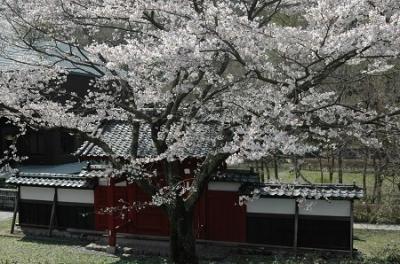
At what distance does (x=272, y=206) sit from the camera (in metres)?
13.3

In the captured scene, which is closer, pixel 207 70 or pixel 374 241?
pixel 207 70

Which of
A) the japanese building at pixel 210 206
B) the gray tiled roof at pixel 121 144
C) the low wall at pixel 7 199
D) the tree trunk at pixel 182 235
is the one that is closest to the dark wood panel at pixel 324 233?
the japanese building at pixel 210 206

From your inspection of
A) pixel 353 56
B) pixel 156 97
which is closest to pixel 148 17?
pixel 156 97

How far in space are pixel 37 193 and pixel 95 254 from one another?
12.0 feet

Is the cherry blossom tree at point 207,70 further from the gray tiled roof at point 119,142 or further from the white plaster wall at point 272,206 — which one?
the white plaster wall at point 272,206

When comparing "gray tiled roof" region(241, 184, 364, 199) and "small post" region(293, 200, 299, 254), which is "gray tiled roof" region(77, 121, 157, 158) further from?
"small post" region(293, 200, 299, 254)

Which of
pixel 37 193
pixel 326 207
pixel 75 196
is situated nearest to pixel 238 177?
pixel 326 207

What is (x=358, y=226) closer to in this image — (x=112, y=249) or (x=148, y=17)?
(x=112, y=249)

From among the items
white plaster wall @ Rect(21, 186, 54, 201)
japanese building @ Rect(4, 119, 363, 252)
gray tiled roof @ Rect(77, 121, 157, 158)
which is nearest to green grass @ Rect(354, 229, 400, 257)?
japanese building @ Rect(4, 119, 363, 252)

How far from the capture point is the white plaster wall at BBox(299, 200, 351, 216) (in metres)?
12.7

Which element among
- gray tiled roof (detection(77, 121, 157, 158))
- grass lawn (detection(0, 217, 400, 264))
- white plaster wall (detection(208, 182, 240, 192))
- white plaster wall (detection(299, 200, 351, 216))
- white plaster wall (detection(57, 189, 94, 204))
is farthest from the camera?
white plaster wall (detection(57, 189, 94, 204))

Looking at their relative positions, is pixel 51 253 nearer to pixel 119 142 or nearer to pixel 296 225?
pixel 119 142

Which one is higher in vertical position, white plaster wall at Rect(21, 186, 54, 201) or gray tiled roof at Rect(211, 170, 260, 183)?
gray tiled roof at Rect(211, 170, 260, 183)

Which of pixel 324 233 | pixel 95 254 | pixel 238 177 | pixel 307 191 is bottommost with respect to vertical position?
pixel 95 254
